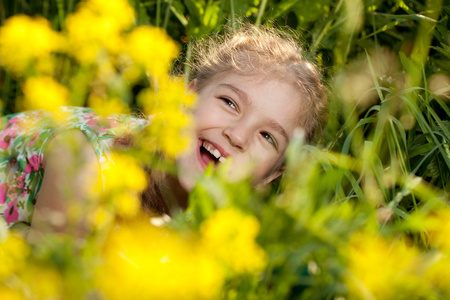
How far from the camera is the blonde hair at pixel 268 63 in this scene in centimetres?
146

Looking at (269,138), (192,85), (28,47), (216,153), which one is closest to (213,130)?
(216,153)

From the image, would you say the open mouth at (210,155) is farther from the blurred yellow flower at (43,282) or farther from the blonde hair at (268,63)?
the blurred yellow flower at (43,282)

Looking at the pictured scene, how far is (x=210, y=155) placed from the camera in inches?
51.9

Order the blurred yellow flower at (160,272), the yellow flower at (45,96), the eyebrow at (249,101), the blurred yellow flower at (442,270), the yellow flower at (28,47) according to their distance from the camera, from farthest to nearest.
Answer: the eyebrow at (249,101), the yellow flower at (28,47), the yellow flower at (45,96), the blurred yellow flower at (442,270), the blurred yellow flower at (160,272)

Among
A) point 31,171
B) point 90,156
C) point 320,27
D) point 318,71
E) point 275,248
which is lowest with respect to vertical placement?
point 31,171

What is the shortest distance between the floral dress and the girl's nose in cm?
39

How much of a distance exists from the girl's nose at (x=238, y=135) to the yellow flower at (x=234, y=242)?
68 centimetres

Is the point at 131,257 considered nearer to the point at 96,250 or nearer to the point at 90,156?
the point at 96,250

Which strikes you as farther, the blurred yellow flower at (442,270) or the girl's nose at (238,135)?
the girl's nose at (238,135)

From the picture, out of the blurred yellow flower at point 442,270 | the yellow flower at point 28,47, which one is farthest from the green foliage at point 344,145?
the yellow flower at point 28,47

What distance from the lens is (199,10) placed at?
1776 millimetres

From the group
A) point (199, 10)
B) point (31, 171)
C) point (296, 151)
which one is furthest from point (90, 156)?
point (296, 151)

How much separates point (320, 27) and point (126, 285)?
1449mm

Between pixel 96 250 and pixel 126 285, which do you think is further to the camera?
pixel 96 250
